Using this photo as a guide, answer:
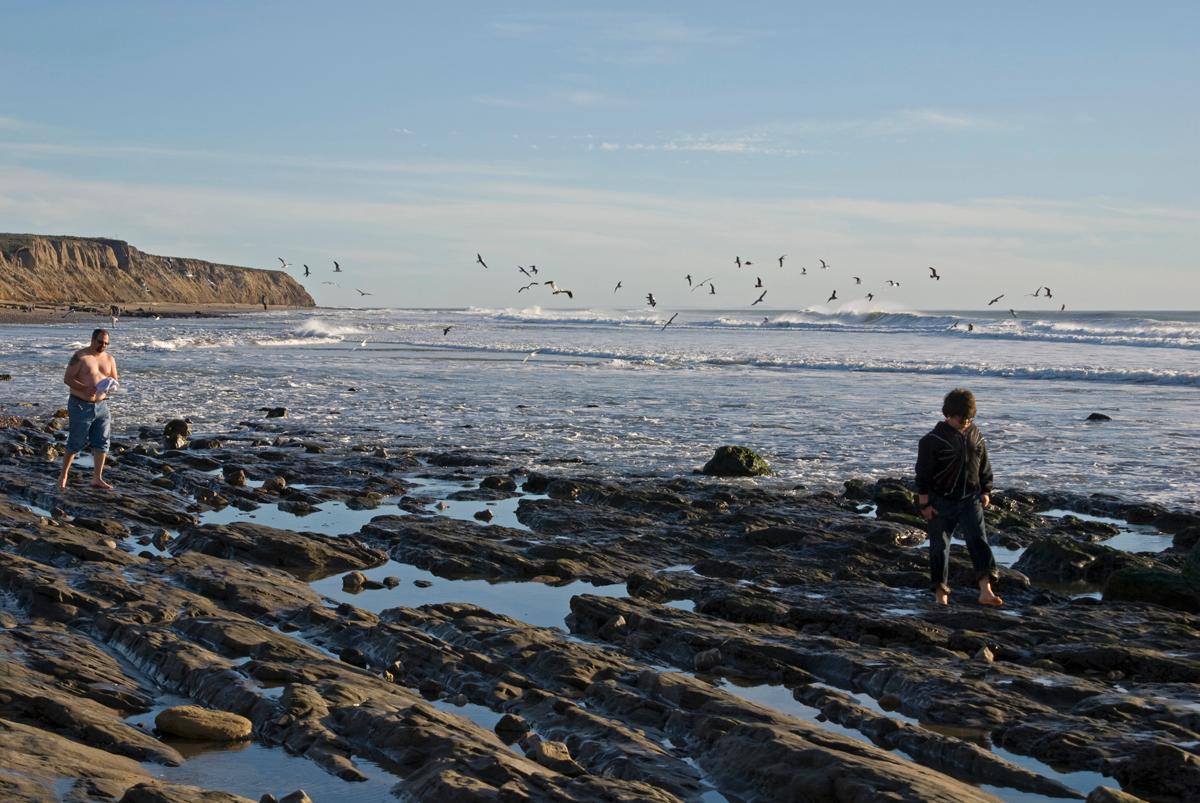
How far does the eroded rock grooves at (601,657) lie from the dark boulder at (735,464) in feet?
11.2

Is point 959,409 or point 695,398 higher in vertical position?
point 959,409

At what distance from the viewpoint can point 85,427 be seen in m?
14.8

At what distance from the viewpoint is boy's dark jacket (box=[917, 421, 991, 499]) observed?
10.3 m

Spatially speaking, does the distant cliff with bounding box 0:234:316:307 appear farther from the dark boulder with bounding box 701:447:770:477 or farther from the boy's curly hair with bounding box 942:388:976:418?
the boy's curly hair with bounding box 942:388:976:418

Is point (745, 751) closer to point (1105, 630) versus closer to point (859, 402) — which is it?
point (1105, 630)

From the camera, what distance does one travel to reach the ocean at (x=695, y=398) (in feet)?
64.7

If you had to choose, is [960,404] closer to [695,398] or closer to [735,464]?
[735,464]

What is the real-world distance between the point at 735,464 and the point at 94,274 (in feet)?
506

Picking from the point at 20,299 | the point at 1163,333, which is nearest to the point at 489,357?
the point at 1163,333

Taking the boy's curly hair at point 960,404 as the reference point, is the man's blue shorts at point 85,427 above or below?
below

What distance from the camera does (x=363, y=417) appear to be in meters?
25.5

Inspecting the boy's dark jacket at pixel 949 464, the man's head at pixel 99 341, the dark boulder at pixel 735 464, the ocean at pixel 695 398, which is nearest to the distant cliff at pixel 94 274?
the ocean at pixel 695 398

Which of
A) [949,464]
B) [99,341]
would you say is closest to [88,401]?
[99,341]

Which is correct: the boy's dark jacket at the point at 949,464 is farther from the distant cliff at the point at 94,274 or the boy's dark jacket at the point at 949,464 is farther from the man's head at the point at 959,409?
the distant cliff at the point at 94,274
